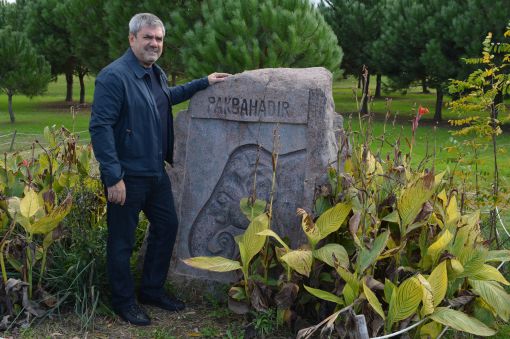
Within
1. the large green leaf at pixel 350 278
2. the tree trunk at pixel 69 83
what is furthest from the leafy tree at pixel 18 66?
the large green leaf at pixel 350 278

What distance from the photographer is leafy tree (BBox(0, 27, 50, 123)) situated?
2072cm

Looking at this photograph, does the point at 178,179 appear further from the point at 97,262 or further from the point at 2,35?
the point at 2,35

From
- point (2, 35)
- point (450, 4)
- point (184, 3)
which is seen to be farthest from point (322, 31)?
point (2, 35)

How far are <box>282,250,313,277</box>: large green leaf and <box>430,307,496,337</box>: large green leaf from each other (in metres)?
0.77

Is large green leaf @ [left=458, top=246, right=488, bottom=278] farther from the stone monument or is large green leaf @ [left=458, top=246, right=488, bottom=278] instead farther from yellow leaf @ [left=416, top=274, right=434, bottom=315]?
the stone monument

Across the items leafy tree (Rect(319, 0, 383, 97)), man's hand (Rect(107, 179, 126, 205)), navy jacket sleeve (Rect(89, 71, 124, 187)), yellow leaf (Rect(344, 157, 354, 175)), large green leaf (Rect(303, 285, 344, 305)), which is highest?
leafy tree (Rect(319, 0, 383, 97))

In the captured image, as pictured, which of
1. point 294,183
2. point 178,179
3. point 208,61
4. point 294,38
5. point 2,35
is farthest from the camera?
point 2,35

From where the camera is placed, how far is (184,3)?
17.2 metres

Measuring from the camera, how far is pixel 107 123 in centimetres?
387


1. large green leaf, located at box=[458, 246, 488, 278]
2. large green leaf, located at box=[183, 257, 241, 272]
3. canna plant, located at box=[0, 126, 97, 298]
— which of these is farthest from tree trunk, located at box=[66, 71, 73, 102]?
large green leaf, located at box=[458, 246, 488, 278]

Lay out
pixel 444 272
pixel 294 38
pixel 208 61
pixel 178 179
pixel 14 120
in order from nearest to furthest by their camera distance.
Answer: pixel 444 272, pixel 178 179, pixel 294 38, pixel 208 61, pixel 14 120

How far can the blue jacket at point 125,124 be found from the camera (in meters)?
3.87

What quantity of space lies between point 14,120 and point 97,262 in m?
19.5

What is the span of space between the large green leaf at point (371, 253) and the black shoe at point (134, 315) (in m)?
1.50
